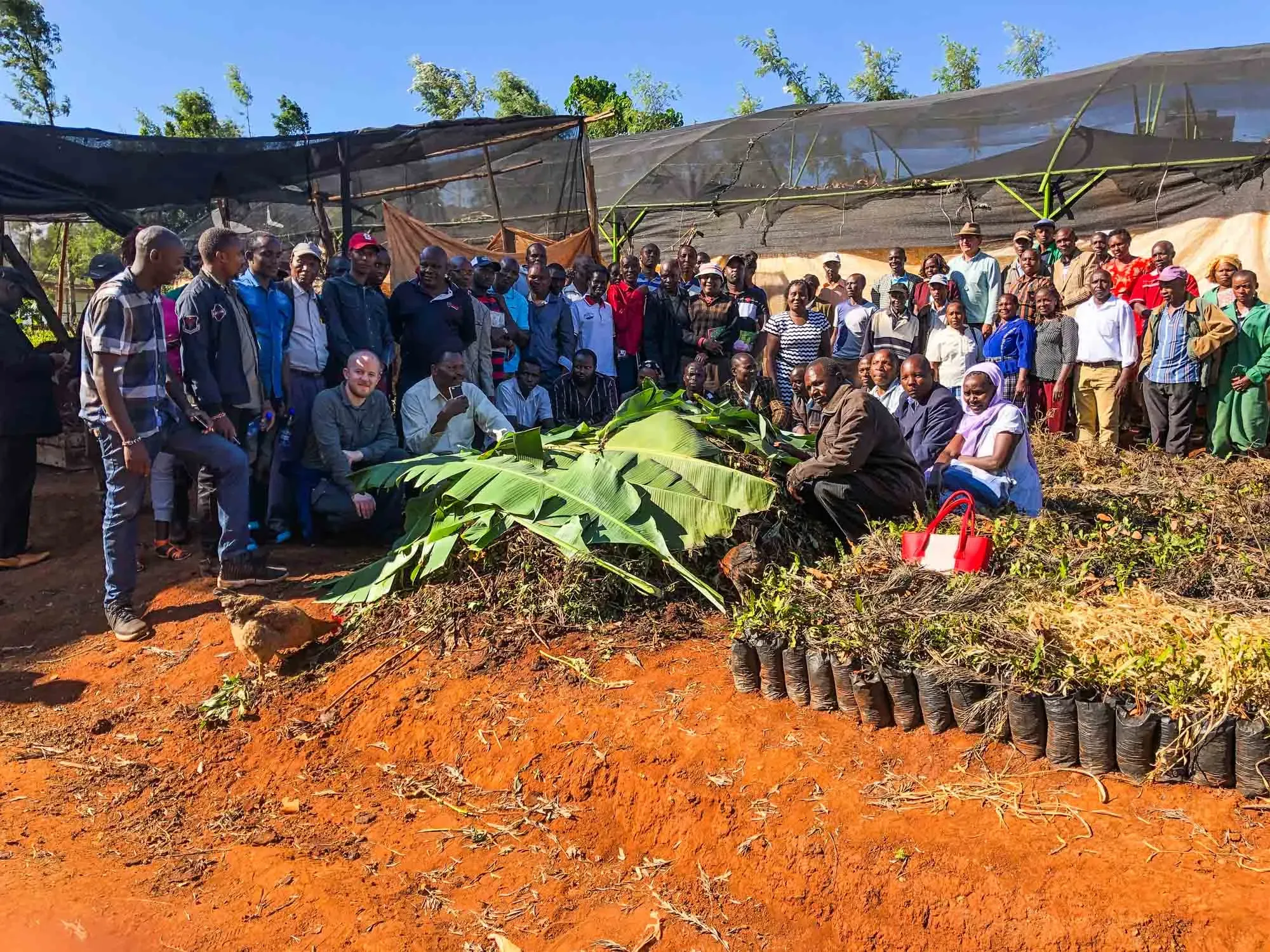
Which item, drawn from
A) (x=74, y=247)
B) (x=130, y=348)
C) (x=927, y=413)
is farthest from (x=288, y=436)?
(x=74, y=247)

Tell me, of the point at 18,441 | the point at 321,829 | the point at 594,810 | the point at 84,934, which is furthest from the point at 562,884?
the point at 18,441

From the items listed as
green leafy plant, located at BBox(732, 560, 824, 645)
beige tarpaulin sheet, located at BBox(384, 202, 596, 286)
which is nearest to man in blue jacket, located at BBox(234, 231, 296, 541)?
beige tarpaulin sheet, located at BBox(384, 202, 596, 286)

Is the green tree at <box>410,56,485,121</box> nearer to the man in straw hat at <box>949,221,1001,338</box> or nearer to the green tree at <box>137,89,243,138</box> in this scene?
the green tree at <box>137,89,243,138</box>

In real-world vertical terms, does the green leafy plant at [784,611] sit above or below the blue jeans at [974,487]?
below

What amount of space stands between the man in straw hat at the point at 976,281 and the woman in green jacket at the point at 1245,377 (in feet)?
6.21

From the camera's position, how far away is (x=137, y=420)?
4.91 meters

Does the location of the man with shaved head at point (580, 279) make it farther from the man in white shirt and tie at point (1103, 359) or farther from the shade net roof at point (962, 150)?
the shade net roof at point (962, 150)

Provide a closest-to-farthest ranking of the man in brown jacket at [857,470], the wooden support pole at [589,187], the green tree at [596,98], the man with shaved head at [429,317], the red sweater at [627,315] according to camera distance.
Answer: the man in brown jacket at [857,470], the man with shaved head at [429,317], the red sweater at [627,315], the wooden support pole at [589,187], the green tree at [596,98]

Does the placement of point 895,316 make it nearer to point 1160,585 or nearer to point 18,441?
point 1160,585

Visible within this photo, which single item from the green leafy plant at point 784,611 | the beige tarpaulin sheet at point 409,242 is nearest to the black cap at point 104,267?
Result: the beige tarpaulin sheet at point 409,242

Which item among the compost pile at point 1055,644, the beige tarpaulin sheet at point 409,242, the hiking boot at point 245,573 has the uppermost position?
the beige tarpaulin sheet at point 409,242

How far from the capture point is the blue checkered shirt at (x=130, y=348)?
4676 mm

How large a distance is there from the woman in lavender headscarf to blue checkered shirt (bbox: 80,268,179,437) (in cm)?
450

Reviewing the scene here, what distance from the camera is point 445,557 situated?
495cm
